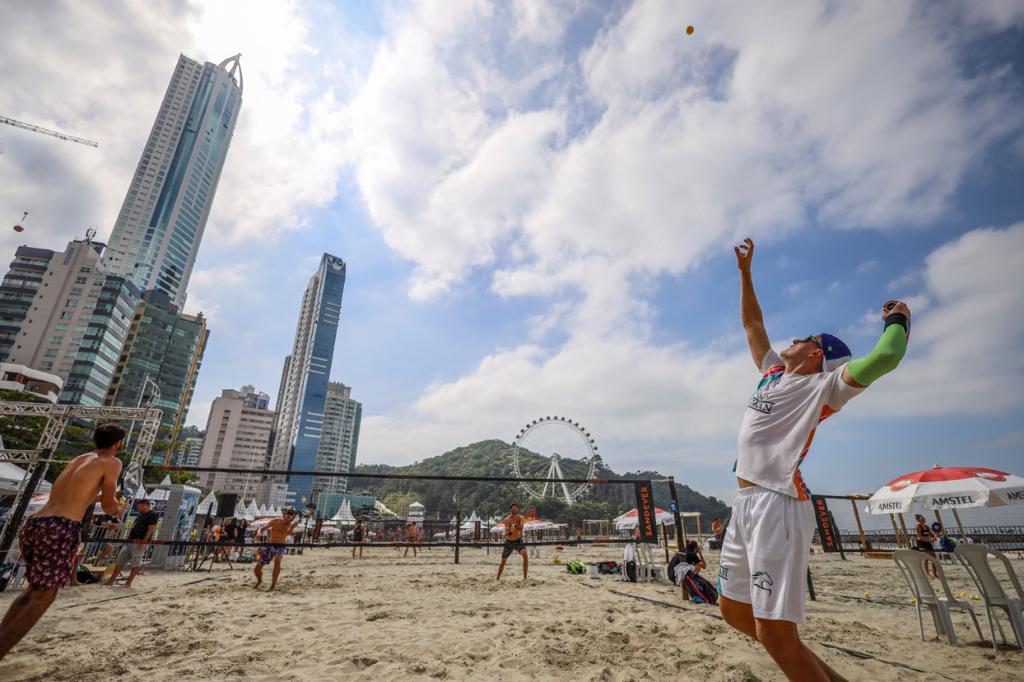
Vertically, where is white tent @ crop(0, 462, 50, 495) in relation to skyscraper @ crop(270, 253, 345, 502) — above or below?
below

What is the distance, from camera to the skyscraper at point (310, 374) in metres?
112

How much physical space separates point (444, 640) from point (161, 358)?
104 metres

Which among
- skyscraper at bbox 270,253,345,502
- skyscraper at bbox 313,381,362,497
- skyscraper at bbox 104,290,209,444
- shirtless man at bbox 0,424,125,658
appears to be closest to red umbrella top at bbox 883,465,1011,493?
shirtless man at bbox 0,424,125,658

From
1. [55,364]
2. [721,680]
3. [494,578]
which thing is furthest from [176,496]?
[55,364]

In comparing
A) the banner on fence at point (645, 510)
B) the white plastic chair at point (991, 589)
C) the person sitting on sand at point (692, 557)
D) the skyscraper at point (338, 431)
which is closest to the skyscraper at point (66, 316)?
the skyscraper at point (338, 431)

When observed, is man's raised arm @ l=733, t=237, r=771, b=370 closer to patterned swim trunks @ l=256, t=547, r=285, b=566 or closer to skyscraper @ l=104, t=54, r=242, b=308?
patterned swim trunks @ l=256, t=547, r=285, b=566

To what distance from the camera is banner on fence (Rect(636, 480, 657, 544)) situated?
8.60 meters

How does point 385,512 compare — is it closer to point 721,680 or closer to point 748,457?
point 721,680

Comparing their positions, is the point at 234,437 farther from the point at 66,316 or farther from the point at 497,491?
the point at 497,491

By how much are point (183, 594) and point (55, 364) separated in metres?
82.3

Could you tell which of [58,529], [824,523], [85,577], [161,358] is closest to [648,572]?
[58,529]

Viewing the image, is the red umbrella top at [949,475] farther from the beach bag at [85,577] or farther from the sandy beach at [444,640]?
the beach bag at [85,577]

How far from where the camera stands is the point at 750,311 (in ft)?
10.5

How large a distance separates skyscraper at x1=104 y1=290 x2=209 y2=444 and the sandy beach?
8697 centimetres
